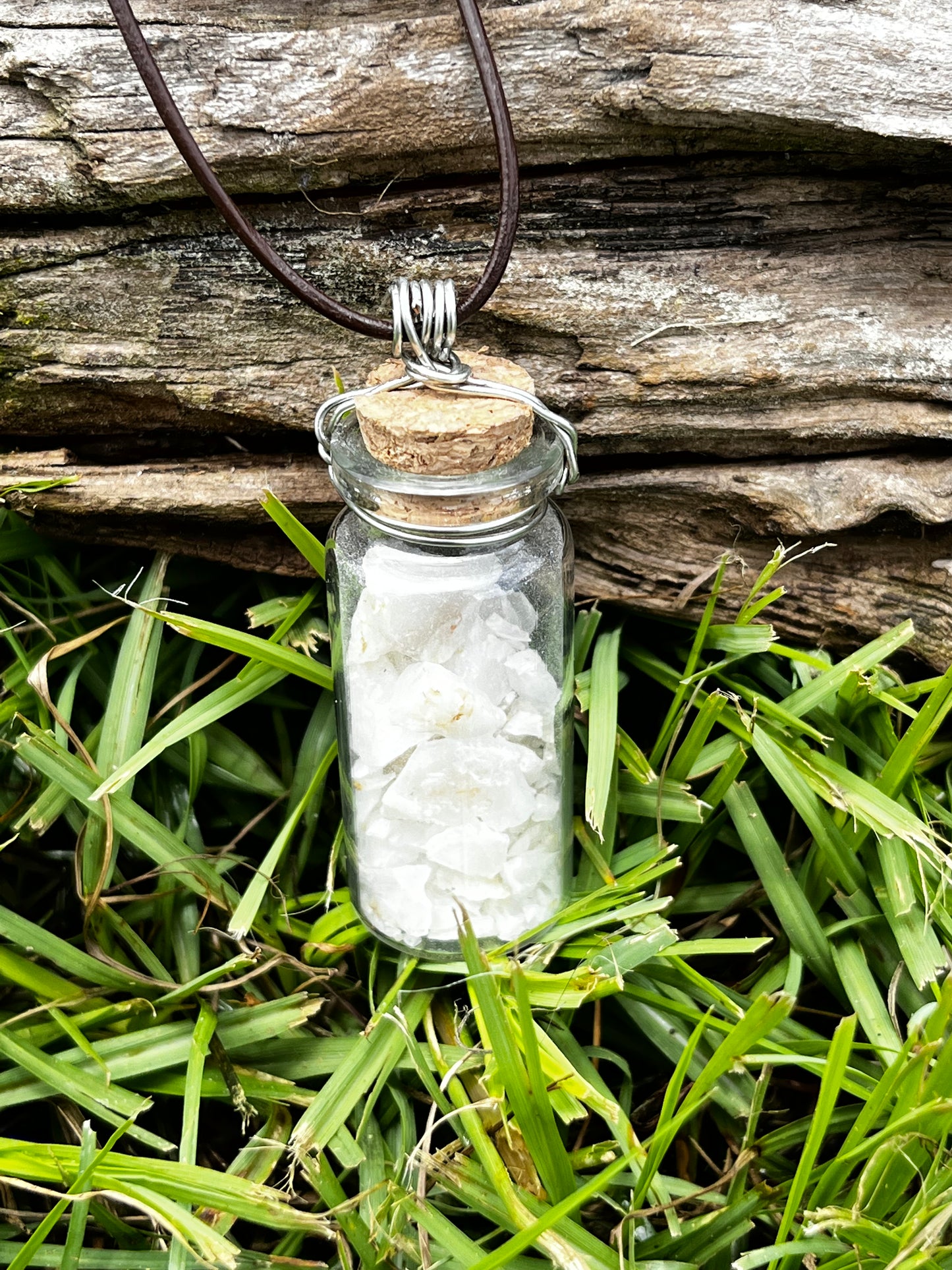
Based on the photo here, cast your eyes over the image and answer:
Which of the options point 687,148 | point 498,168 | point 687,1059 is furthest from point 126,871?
point 687,148

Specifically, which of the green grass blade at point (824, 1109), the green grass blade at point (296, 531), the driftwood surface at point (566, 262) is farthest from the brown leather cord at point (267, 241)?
the green grass blade at point (824, 1109)

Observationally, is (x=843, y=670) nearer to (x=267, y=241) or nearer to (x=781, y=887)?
(x=781, y=887)

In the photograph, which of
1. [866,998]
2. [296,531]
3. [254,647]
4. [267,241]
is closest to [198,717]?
[254,647]

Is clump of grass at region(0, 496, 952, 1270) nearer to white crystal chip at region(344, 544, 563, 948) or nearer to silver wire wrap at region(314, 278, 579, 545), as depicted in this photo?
white crystal chip at region(344, 544, 563, 948)

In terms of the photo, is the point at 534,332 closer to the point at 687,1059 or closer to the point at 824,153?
the point at 824,153

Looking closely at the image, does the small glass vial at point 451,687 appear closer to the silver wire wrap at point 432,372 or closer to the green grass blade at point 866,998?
the silver wire wrap at point 432,372

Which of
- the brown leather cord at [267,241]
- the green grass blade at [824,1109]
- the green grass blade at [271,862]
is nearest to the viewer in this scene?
the green grass blade at [824,1109]

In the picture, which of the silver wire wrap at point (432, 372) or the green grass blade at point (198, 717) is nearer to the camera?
the silver wire wrap at point (432, 372)
